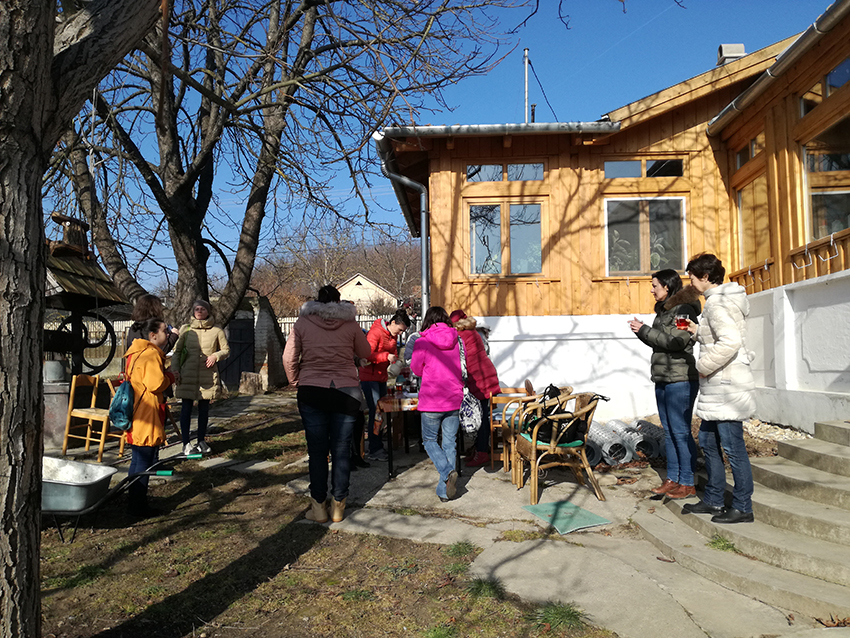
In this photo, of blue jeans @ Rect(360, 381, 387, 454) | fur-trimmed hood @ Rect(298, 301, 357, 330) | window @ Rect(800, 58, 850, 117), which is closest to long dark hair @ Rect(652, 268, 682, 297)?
fur-trimmed hood @ Rect(298, 301, 357, 330)

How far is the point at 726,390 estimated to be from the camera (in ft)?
13.6

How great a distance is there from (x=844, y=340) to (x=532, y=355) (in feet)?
13.9

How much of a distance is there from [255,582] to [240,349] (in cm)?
1439

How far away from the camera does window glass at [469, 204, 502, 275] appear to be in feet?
32.6

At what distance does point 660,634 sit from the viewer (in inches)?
121

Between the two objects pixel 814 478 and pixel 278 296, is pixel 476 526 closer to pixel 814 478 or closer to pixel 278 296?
pixel 814 478

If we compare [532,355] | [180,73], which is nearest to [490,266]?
[532,355]

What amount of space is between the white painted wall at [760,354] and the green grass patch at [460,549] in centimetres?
431

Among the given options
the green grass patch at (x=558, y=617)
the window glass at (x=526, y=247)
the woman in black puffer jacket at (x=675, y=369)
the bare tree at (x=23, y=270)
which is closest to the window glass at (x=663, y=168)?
the window glass at (x=526, y=247)

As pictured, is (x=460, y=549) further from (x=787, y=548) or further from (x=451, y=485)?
(x=787, y=548)

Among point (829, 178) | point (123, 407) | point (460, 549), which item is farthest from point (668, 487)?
point (829, 178)

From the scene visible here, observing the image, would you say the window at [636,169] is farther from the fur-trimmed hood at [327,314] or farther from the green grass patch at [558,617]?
the green grass patch at [558,617]

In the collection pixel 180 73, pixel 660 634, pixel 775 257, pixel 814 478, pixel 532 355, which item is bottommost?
pixel 660 634

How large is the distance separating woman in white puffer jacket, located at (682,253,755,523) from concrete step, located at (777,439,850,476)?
1083mm
